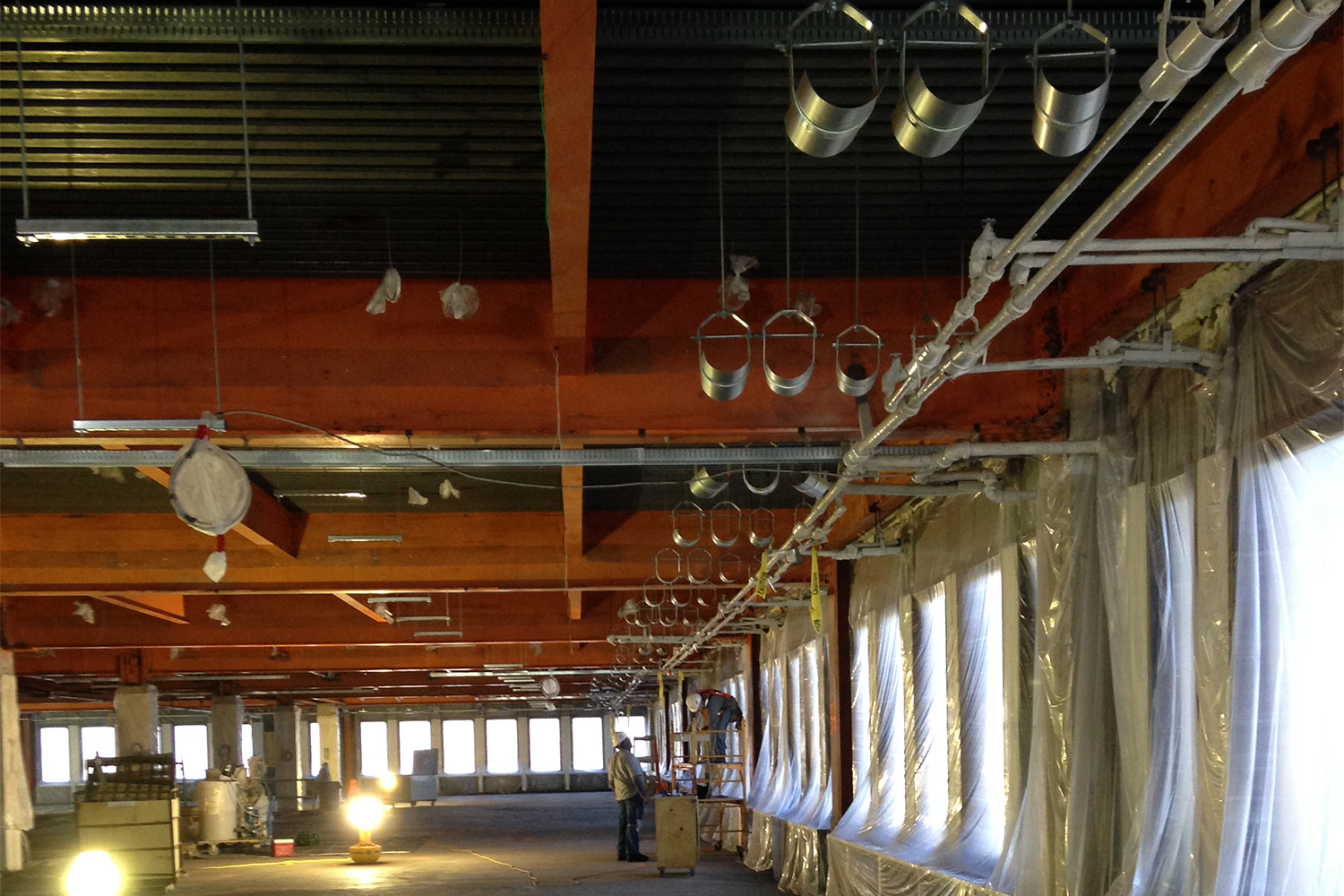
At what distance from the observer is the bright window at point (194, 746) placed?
43656 mm

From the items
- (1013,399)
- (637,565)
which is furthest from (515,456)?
(637,565)

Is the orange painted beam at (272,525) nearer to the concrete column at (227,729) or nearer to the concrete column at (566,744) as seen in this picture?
the concrete column at (227,729)

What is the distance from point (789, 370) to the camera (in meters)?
7.04

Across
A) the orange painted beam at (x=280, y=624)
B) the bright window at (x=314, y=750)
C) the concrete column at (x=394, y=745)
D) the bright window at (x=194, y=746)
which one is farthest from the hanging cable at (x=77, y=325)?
the bright window at (x=314, y=750)

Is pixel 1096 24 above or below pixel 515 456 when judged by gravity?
above

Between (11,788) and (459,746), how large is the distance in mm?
27984

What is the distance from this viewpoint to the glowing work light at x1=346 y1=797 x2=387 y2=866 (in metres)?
17.5

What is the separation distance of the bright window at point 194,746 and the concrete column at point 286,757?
7065 mm

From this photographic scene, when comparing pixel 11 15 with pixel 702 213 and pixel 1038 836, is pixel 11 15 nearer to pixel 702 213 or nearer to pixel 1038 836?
pixel 702 213

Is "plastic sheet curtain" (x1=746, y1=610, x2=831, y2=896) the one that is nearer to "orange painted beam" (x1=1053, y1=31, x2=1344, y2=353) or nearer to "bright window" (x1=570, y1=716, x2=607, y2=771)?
"orange painted beam" (x1=1053, y1=31, x2=1344, y2=353)

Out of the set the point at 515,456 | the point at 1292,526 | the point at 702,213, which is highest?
the point at 702,213

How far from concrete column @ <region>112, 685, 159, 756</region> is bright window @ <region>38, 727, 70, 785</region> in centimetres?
2361

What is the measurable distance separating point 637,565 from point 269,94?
27.1 ft

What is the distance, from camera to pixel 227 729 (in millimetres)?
28219
